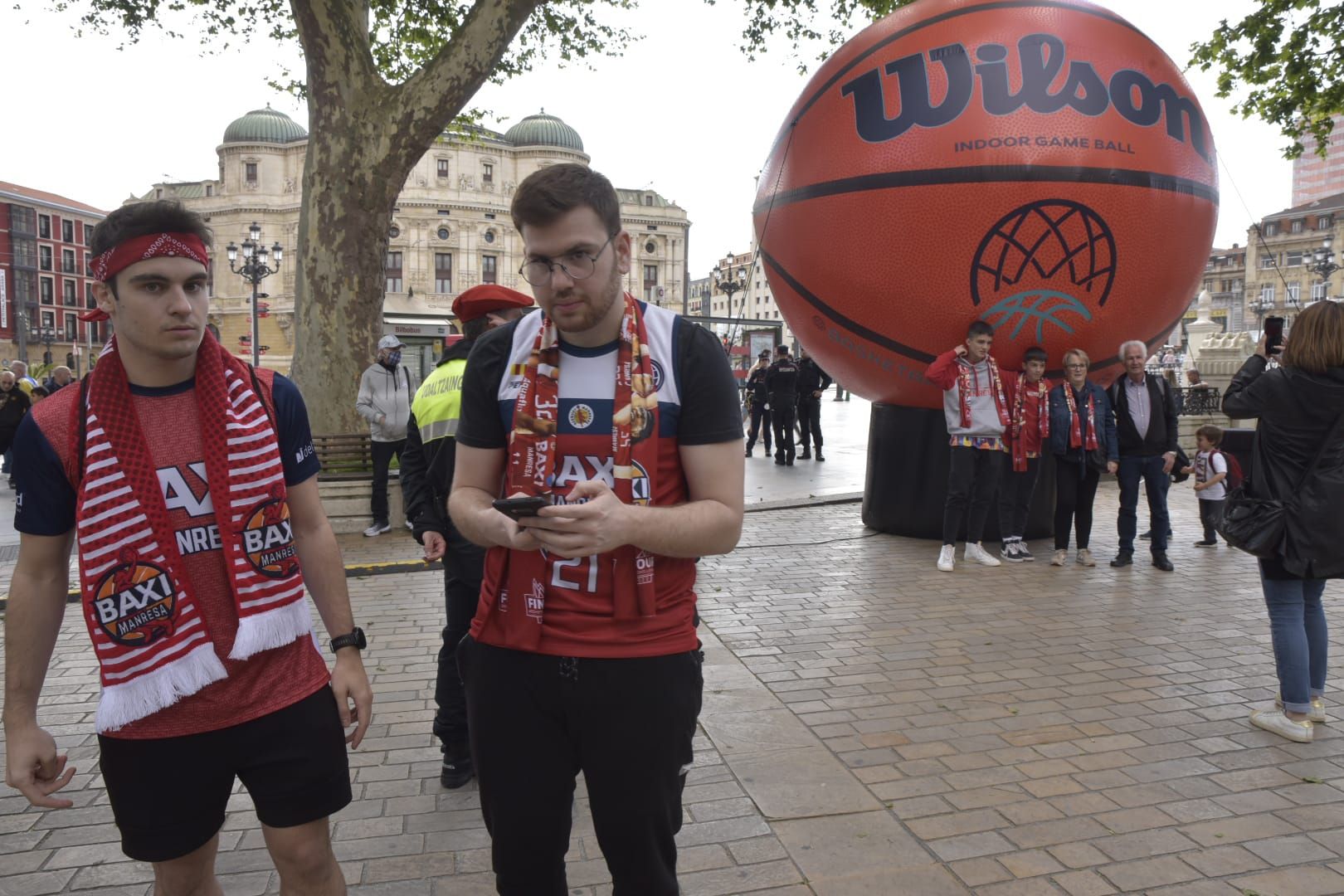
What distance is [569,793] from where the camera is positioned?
Result: 218 cm

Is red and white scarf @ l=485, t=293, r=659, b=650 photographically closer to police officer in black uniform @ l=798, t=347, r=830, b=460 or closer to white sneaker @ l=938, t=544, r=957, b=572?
white sneaker @ l=938, t=544, r=957, b=572

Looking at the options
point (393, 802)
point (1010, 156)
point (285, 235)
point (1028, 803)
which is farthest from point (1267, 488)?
point (285, 235)

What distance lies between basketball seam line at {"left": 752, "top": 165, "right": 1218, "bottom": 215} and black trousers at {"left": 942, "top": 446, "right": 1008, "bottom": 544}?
202 cm

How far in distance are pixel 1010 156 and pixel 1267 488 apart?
Answer: 3.31m

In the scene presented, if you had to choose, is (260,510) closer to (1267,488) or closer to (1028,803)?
(1028,803)

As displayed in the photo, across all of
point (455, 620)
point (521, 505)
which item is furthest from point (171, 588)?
point (455, 620)

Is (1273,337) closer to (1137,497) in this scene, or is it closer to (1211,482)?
(1137,497)

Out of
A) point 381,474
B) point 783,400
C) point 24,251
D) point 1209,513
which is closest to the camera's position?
point 1209,513

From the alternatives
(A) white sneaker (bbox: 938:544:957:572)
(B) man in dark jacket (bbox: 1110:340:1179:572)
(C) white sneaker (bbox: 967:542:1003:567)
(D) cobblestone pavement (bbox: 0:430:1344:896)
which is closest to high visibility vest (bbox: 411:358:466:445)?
(D) cobblestone pavement (bbox: 0:430:1344:896)

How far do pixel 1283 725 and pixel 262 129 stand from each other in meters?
91.9

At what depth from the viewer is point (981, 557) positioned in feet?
24.7

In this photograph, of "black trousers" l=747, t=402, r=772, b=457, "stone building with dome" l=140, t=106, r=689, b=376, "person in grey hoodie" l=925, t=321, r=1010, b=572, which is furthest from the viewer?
"stone building with dome" l=140, t=106, r=689, b=376

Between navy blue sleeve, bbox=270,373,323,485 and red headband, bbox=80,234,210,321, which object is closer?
red headband, bbox=80,234,210,321

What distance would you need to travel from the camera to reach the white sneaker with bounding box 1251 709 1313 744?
4098mm
